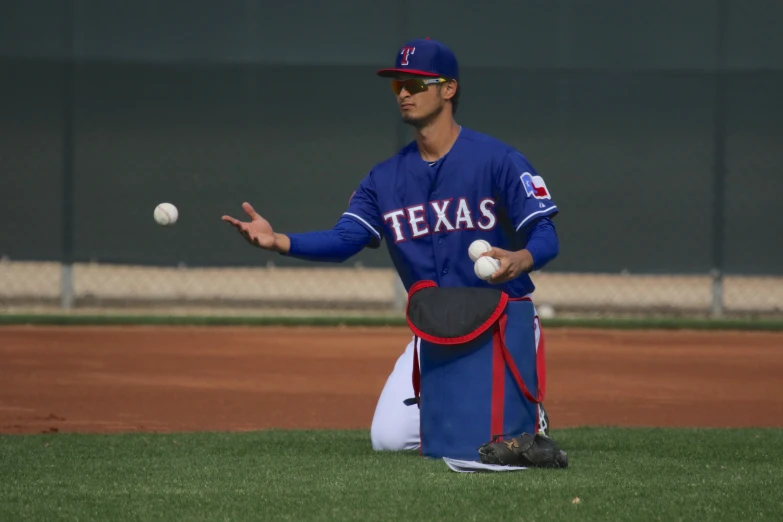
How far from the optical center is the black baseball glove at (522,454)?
468 cm

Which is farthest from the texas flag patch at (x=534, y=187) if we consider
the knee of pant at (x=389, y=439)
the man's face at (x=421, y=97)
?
the knee of pant at (x=389, y=439)

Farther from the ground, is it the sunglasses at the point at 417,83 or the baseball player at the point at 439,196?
the sunglasses at the point at 417,83

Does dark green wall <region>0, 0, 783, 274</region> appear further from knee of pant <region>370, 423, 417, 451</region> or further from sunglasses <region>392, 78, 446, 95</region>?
sunglasses <region>392, 78, 446, 95</region>

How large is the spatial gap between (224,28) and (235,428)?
20.3 feet

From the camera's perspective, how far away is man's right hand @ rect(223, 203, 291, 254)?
463 centimetres

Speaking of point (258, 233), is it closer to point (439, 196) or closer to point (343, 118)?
point (439, 196)

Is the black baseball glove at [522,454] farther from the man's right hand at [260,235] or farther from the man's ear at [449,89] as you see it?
the man's ear at [449,89]

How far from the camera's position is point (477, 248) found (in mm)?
4578

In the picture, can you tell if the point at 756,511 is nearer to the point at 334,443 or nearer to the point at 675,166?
the point at 334,443

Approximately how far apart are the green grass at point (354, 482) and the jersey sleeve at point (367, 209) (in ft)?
3.13

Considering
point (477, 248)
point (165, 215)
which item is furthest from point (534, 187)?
point (165, 215)

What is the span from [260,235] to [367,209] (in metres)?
0.72

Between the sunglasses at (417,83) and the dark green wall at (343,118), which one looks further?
the dark green wall at (343,118)

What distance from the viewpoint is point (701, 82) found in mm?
11844
